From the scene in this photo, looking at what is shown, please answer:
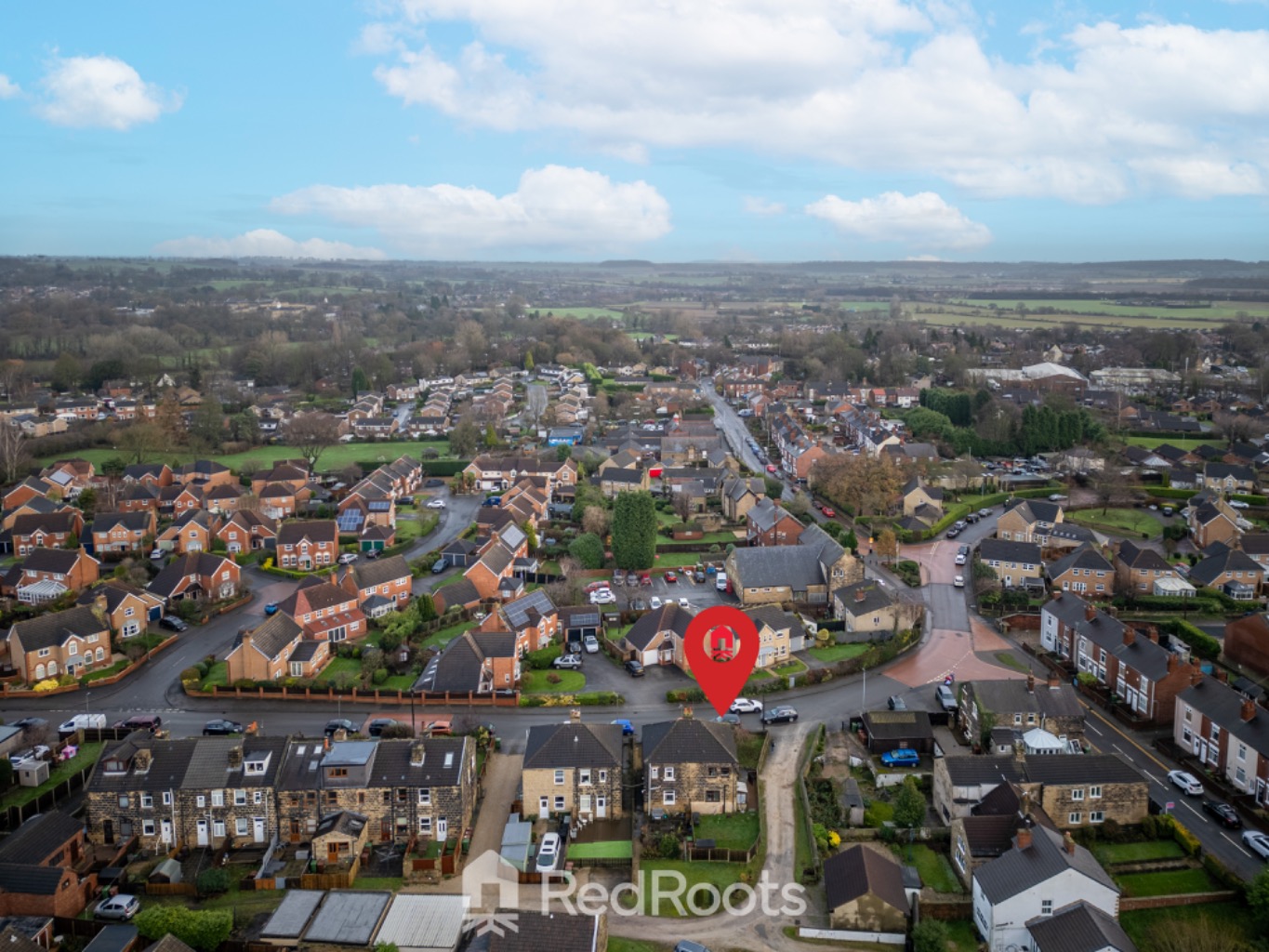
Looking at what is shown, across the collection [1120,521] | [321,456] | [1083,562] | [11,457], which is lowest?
[1120,521]

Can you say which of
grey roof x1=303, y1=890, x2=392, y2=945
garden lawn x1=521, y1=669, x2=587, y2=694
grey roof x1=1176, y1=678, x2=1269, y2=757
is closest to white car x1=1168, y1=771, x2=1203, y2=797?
grey roof x1=1176, y1=678, x2=1269, y2=757

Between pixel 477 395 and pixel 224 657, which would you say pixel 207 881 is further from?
pixel 477 395

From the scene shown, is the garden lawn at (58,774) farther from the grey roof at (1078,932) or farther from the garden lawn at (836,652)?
the grey roof at (1078,932)

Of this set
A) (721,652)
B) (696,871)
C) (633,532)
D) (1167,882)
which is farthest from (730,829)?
(633,532)

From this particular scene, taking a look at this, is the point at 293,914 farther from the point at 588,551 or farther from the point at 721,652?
the point at 588,551

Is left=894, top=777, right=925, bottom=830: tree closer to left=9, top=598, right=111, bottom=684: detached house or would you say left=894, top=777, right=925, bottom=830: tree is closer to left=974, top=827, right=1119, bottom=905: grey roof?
left=974, top=827, right=1119, bottom=905: grey roof

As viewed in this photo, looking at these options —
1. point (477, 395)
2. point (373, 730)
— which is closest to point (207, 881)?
point (373, 730)

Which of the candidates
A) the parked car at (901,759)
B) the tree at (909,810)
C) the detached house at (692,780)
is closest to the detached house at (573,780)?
the detached house at (692,780)

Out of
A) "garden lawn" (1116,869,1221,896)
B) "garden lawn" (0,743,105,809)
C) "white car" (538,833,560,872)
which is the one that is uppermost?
"white car" (538,833,560,872)
